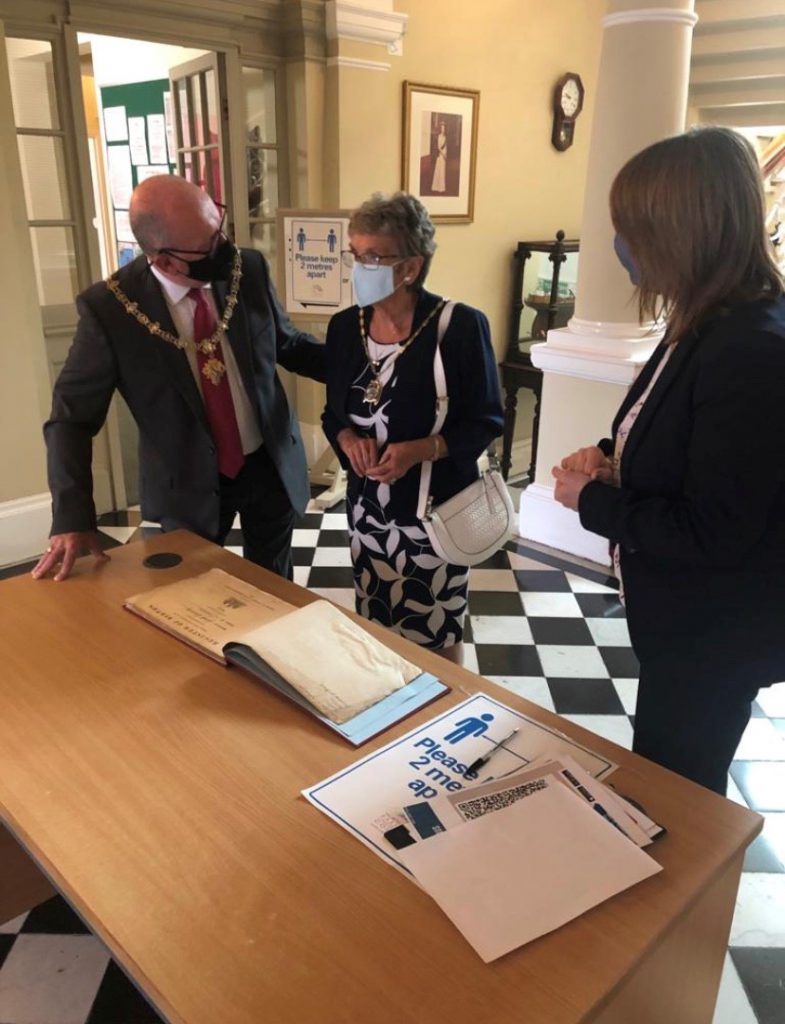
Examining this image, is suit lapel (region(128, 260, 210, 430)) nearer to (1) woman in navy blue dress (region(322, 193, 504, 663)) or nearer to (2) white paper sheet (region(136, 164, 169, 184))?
(1) woman in navy blue dress (region(322, 193, 504, 663))

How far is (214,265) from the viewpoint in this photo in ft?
5.75

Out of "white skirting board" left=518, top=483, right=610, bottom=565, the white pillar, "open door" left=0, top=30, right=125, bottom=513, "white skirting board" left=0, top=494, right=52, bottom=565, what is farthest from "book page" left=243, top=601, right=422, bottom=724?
"open door" left=0, top=30, right=125, bottom=513

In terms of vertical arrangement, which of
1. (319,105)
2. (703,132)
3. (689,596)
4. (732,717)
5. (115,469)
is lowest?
(115,469)

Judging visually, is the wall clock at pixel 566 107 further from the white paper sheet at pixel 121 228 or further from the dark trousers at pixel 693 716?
the dark trousers at pixel 693 716

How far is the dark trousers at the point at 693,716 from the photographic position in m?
1.26

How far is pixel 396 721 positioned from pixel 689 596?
0.48 metres

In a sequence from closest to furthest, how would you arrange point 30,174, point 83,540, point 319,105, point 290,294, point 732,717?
point 732,717 → point 83,540 → point 30,174 → point 290,294 → point 319,105

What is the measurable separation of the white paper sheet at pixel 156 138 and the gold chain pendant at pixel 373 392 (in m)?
4.07

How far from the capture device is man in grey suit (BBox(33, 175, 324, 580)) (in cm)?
167

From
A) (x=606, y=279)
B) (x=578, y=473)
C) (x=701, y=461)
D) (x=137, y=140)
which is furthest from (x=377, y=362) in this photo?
(x=137, y=140)

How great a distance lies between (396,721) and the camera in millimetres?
1206

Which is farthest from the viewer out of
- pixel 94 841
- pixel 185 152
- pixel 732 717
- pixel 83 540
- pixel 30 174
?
pixel 185 152

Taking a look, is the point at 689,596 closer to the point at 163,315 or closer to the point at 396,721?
the point at 396,721

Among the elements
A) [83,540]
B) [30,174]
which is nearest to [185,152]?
[30,174]
